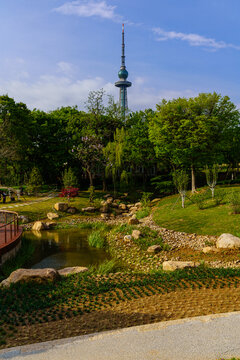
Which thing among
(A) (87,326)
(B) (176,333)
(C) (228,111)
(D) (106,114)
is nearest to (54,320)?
(A) (87,326)

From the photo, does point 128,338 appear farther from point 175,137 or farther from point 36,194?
point 36,194

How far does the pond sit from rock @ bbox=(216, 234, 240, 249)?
5658mm

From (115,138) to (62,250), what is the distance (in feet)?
62.1

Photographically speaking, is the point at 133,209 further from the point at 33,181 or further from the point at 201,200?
the point at 33,181

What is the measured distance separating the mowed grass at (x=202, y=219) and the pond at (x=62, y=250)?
5.56 meters

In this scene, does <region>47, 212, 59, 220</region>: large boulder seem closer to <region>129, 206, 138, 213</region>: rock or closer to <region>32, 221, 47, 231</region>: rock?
<region>32, 221, 47, 231</region>: rock

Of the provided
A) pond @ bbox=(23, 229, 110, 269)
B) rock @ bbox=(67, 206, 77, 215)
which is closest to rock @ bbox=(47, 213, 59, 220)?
rock @ bbox=(67, 206, 77, 215)

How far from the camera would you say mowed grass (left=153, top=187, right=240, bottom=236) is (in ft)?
52.1

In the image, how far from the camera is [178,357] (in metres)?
4.55

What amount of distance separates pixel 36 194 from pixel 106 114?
13.6 m

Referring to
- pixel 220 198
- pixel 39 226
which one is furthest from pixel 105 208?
pixel 220 198

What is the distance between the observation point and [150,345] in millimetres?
4875

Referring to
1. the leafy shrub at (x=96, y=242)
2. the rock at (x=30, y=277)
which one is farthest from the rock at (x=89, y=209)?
the rock at (x=30, y=277)

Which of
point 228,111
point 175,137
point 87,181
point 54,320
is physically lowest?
point 54,320
